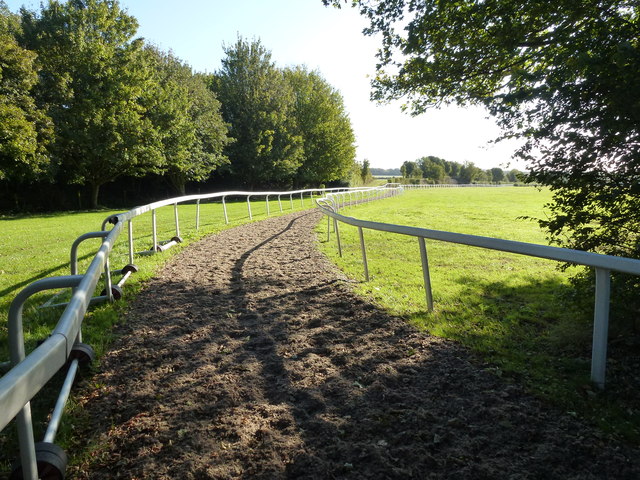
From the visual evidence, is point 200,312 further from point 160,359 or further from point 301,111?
point 301,111

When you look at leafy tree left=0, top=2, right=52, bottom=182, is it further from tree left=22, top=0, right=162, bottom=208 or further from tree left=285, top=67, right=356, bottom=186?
tree left=285, top=67, right=356, bottom=186

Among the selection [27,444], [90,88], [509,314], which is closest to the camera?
[27,444]

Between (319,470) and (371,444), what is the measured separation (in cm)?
36

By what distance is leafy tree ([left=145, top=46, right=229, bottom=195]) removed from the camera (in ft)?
96.6

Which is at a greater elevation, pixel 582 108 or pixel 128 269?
pixel 582 108

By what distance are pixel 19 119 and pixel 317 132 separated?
104 feet

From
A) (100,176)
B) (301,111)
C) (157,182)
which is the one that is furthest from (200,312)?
(301,111)

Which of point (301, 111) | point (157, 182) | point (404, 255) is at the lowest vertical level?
point (404, 255)

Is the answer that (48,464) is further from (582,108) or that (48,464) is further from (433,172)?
(433,172)

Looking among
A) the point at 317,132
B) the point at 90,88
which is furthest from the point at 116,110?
the point at 317,132

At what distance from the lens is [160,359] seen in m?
3.44

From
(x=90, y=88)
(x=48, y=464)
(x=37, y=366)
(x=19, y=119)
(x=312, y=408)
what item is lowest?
(x=312, y=408)

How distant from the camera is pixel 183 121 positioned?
3012cm

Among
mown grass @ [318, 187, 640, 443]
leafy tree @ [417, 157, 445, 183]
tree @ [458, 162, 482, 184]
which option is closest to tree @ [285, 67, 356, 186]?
mown grass @ [318, 187, 640, 443]
